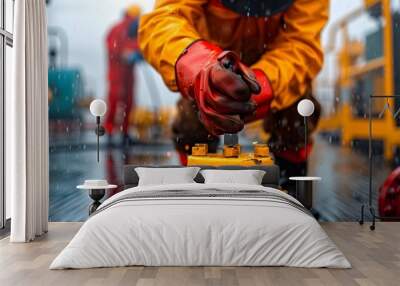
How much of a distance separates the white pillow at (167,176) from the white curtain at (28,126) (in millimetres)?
957

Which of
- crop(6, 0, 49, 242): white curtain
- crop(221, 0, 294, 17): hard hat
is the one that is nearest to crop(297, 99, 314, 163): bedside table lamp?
crop(221, 0, 294, 17): hard hat

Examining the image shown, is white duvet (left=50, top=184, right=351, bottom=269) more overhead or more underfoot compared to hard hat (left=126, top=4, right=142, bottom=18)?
more underfoot

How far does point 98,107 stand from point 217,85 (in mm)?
1293

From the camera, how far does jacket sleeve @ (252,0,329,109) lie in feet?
19.6

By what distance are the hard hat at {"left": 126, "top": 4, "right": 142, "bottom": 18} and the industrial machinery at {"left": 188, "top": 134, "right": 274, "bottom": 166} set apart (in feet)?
5.03

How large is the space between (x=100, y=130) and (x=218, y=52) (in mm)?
1494

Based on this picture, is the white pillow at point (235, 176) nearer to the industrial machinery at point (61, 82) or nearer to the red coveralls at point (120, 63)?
the red coveralls at point (120, 63)

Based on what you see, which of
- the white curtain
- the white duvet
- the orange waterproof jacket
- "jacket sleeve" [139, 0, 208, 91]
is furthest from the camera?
the orange waterproof jacket

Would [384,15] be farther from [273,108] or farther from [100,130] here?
[100,130]

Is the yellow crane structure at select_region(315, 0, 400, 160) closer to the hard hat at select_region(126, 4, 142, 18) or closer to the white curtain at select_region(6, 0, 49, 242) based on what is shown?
the hard hat at select_region(126, 4, 142, 18)

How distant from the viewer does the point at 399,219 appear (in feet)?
20.3

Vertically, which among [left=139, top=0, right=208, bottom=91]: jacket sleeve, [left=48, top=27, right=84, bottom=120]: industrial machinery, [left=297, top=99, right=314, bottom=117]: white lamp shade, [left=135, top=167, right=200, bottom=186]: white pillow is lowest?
[left=135, top=167, right=200, bottom=186]: white pillow

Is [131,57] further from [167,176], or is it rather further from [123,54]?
[167,176]

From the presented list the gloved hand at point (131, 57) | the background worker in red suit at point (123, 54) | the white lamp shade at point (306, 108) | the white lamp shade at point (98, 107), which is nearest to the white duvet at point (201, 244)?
the white lamp shade at point (306, 108)
